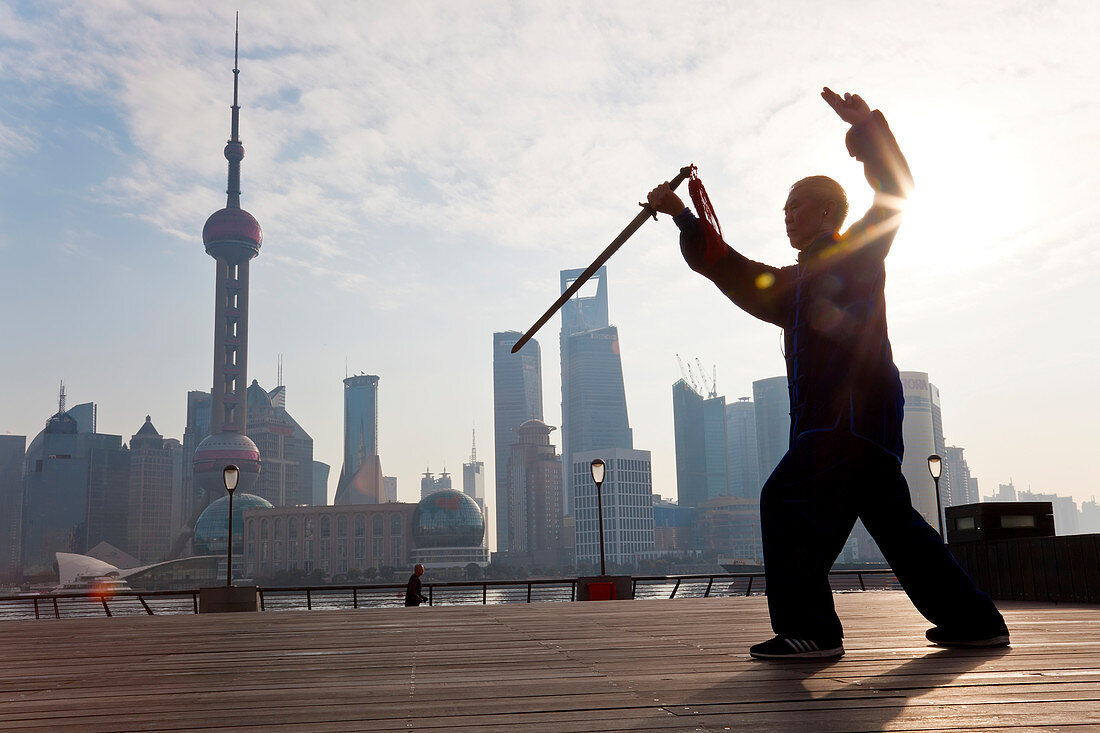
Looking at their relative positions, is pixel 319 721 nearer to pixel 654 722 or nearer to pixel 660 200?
pixel 654 722

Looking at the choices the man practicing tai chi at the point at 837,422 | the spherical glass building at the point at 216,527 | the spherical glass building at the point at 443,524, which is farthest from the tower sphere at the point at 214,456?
the man practicing tai chi at the point at 837,422

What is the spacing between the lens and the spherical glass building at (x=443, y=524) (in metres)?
162

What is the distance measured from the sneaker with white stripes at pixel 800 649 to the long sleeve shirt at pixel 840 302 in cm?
93

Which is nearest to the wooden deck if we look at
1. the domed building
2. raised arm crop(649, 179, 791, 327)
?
raised arm crop(649, 179, 791, 327)

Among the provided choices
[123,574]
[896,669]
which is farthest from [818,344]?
[123,574]

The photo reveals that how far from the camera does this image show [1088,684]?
3.04 meters

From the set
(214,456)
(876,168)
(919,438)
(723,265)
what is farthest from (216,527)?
(876,168)

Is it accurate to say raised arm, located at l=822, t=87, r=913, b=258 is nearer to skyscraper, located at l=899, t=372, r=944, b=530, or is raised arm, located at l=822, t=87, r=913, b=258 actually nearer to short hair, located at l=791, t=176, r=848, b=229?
short hair, located at l=791, t=176, r=848, b=229

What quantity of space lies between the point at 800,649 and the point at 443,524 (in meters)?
162

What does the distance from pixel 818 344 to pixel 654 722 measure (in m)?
2.36

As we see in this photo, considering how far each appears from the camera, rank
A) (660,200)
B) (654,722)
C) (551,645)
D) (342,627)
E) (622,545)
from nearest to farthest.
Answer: (654,722), (660,200), (551,645), (342,627), (622,545)

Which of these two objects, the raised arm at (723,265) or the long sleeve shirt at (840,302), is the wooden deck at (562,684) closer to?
the long sleeve shirt at (840,302)

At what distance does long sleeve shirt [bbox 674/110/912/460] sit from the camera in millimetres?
4254

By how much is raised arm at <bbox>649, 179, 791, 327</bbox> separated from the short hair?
1.34 feet
